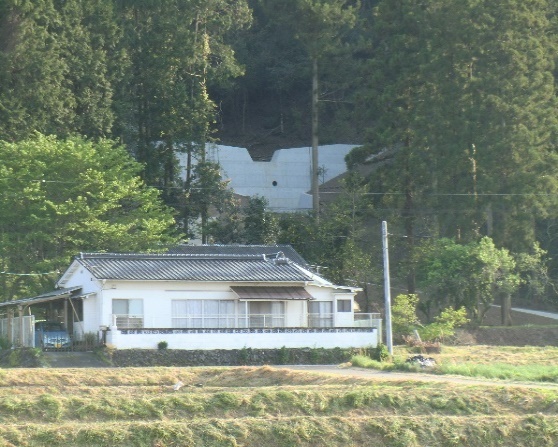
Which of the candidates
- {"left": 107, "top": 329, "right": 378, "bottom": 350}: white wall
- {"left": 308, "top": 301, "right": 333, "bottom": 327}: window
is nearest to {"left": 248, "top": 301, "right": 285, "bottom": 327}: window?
{"left": 308, "top": 301, "right": 333, "bottom": 327}: window

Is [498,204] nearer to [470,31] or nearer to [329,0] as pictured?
[470,31]

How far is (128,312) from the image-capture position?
35938mm

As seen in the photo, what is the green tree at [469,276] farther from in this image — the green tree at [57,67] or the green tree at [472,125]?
the green tree at [57,67]

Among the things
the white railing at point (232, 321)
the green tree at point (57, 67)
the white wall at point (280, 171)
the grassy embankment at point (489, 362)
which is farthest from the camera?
the white wall at point (280, 171)

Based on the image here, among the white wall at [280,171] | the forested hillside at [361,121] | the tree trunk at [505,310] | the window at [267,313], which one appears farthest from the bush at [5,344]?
the white wall at [280,171]

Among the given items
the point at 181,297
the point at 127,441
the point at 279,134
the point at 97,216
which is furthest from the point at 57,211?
the point at 279,134

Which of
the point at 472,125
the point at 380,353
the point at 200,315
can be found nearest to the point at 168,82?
the point at 472,125

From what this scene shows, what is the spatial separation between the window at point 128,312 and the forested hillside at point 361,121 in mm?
5892

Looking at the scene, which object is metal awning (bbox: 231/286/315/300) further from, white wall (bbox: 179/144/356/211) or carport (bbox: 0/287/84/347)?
white wall (bbox: 179/144/356/211)

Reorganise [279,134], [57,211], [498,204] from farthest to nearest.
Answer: [279,134], [498,204], [57,211]

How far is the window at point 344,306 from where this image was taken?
129ft

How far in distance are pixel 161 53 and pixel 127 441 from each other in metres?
37.0

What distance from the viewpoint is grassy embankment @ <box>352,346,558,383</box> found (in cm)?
2786

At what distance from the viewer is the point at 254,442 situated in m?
19.6
